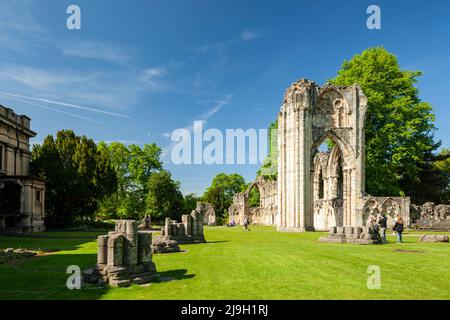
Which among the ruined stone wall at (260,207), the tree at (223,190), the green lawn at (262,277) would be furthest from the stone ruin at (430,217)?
the tree at (223,190)

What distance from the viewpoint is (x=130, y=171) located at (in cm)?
5841

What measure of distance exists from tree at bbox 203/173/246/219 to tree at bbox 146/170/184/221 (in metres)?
24.6

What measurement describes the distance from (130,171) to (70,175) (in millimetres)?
17803

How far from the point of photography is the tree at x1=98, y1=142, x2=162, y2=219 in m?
57.0

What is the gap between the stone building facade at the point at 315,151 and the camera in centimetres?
3397

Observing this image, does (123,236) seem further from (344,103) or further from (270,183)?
(270,183)

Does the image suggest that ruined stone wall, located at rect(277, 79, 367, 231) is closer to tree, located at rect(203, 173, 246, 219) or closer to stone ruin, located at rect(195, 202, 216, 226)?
stone ruin, located at rect(195, 202, 216, 226)

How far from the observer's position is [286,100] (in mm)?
35688

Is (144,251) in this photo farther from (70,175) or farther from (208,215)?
(208,215)

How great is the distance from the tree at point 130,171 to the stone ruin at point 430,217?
35984 mm

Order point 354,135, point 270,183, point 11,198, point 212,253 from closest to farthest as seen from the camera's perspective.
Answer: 1. point 212,253
2. point 11,198
3. point 354,135
4. point 270,183

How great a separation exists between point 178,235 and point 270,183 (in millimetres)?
39000

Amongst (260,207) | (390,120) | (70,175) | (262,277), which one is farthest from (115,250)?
(260,207)
